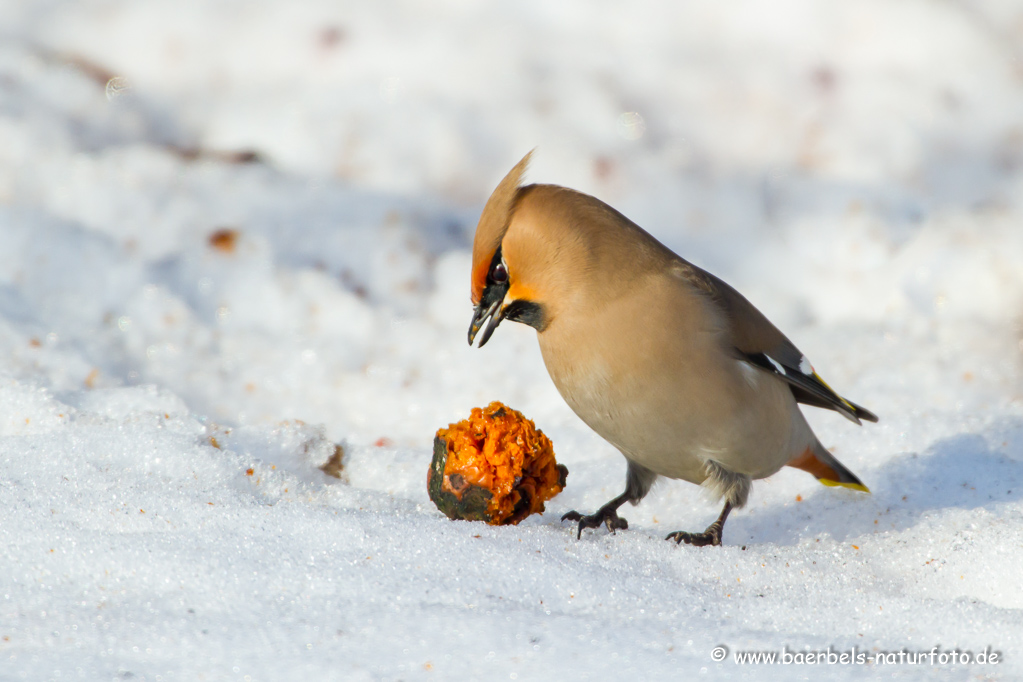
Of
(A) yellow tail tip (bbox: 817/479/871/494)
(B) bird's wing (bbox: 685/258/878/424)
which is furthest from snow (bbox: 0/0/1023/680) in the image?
(B) bird's wing (bbox: 685/258/878/424)

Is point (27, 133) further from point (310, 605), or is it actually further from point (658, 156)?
point (310, 605)

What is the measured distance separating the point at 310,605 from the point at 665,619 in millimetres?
676

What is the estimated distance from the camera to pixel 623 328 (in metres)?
2.26

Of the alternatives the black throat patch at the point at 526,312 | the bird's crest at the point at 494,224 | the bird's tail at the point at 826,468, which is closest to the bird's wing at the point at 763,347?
the bird's tail at the point at 826,468

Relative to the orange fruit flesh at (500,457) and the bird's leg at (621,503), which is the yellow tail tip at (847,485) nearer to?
the bird's leg at (621,503)

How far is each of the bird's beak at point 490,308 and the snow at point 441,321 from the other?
18.2 inches

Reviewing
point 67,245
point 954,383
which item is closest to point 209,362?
point 67,245

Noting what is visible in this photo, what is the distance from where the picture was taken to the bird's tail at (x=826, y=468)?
276 cm

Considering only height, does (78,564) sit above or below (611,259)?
below

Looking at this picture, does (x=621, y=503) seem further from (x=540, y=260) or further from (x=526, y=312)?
(x=540, y=260)

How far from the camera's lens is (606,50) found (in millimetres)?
4922

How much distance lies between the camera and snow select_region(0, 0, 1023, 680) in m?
1.88

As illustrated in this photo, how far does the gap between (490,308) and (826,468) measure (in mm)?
1165

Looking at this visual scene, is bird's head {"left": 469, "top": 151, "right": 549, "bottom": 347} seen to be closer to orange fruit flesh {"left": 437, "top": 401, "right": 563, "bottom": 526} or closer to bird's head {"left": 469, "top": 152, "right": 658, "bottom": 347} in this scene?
bird's head {"left": 469, "top": 152, "right": 658, "bottom": 347}
